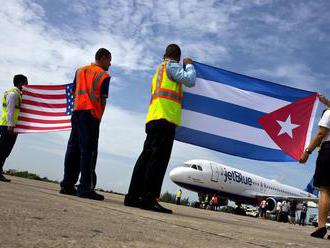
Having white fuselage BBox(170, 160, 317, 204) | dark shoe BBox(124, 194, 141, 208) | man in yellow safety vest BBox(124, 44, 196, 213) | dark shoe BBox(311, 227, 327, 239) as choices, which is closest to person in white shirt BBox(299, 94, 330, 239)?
dark shoe BBox(311, 227, 327, 239)

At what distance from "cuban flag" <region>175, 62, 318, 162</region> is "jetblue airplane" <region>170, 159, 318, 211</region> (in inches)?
764

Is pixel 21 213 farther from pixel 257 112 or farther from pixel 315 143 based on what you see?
pixel 257 112

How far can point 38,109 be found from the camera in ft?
28.5

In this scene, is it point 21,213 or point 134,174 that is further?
point 134,174

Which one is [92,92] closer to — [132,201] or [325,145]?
[132,201]

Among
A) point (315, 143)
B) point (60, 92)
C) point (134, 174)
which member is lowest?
point (134, 174)

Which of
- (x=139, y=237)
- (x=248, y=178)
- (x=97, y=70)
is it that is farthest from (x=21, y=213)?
(x=248, y=178)

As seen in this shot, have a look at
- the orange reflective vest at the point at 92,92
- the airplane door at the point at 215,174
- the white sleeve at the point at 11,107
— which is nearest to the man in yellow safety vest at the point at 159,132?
the orange reflective vest at the point at 92,92

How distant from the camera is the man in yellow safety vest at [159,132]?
447 cm

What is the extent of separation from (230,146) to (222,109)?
2.03 feet

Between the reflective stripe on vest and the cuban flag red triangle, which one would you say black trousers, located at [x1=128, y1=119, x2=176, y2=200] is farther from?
the cuban flag red triangle

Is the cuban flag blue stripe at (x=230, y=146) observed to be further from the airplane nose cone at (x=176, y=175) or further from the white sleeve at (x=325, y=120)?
the airplane nose cone at (x=176, y=175)

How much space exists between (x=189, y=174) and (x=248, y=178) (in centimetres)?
740

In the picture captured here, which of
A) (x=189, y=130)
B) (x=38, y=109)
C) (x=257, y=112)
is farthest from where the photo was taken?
(x=38, y=109)
